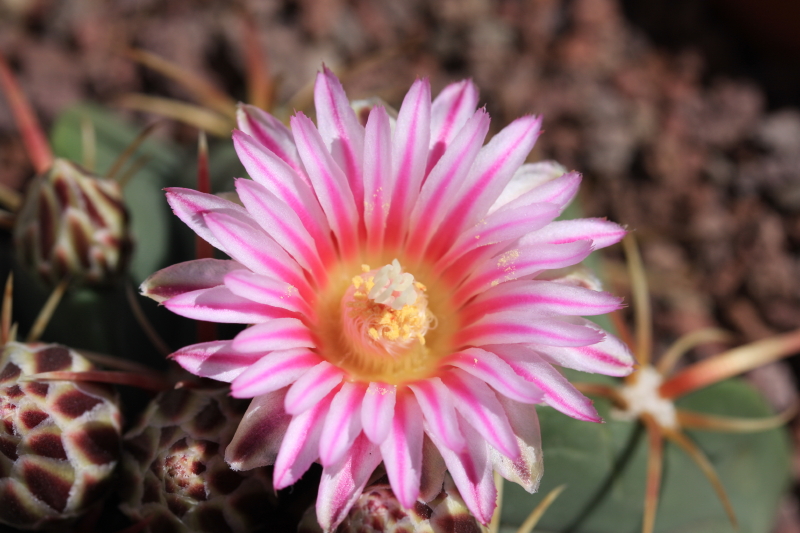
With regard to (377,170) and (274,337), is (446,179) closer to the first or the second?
(377,170)

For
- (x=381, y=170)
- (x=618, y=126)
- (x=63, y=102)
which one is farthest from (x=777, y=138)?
(x=63, y=102)

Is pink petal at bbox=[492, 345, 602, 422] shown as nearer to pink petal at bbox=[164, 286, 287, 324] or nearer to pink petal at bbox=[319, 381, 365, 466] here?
pink petal at bbox=[319, 381, 365, 466]

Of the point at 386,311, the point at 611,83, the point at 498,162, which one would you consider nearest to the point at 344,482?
the point at 386,311

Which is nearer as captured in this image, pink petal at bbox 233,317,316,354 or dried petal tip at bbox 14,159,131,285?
pink petal at bbox 233,317,316,354

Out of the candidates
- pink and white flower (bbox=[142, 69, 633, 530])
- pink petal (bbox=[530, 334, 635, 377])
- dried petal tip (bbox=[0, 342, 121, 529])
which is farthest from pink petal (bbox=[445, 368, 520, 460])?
dried petal tip (bbox=[0, 342, 121, 529])

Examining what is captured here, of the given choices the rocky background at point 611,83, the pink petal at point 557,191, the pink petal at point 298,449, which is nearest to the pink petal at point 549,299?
the pink petal at point 557,191

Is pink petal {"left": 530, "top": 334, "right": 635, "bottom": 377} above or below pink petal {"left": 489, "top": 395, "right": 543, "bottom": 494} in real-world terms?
above
